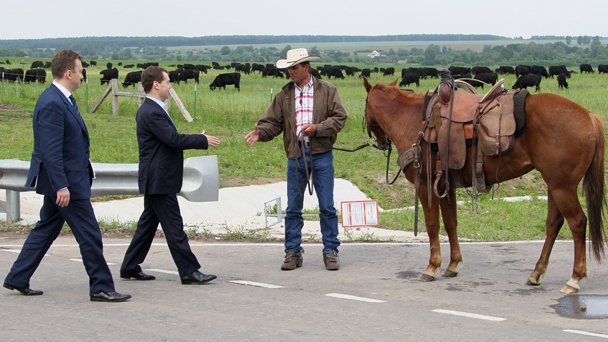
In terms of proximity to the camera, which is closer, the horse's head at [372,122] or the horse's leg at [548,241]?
the horse's leg at [548,241]

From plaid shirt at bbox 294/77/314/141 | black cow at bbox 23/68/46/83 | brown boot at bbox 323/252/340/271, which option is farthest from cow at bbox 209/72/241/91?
brown boot at bbox 323/252/340/271

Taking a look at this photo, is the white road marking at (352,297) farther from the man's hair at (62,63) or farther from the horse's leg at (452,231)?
the man's hair at (62,63)

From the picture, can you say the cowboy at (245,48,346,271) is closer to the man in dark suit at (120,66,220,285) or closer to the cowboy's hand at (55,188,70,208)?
the man in dark suit at (120,66,220,285)

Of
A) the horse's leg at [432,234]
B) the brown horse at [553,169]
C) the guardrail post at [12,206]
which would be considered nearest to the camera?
the brown horse at [553,169]

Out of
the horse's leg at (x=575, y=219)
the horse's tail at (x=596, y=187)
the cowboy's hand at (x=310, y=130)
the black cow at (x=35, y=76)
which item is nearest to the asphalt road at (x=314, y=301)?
the horse's leg at (x=575, y=219)

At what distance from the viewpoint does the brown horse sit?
393 inches

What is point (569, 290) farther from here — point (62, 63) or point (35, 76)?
point (35, 76)

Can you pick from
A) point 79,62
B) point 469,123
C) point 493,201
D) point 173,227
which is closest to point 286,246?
point 173,227

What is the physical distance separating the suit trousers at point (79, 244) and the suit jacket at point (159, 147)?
2.72ft

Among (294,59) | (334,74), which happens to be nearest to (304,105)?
(294,59)

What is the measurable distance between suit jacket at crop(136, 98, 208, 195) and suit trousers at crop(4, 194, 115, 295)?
2.72 ft

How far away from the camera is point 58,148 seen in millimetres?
9367

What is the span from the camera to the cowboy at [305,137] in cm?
1129

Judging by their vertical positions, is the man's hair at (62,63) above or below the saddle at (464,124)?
above
